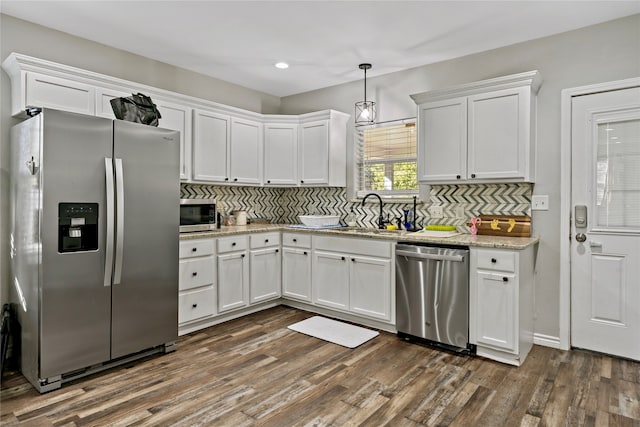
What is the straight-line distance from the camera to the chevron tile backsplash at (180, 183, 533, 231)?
138 inches

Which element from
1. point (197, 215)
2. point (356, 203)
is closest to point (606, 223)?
point (356, 203)

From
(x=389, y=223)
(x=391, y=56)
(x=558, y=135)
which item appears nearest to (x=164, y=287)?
(x=389, y=223)

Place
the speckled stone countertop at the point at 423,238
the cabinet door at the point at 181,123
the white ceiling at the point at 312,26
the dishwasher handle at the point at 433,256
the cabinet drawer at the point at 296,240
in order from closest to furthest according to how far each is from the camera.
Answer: the white ceiling at the point at 312,26 < the speckled stone countertop at the point at 423,238 < the dishwasher handle at the point at 433,256 < the cabinet door at the point at 181,123 < the cabinet drawer at the point at 296,240

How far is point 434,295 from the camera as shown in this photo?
3186 mm

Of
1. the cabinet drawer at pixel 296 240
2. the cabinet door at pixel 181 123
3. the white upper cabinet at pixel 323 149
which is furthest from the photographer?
the white upper cabinet at pixel 323 149

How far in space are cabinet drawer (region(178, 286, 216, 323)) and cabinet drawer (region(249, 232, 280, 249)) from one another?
647 millimetres

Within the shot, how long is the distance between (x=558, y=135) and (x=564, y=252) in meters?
0.99

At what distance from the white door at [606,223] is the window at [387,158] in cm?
149

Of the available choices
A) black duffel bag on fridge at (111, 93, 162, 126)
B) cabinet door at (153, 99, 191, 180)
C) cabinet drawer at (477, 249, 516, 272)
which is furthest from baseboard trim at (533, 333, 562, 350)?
black duffel bag on fridge at (111, 93, 162, 126)

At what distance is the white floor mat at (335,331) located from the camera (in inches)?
132

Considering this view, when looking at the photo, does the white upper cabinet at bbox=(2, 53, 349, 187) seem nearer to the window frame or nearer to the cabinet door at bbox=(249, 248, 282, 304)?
the window frame

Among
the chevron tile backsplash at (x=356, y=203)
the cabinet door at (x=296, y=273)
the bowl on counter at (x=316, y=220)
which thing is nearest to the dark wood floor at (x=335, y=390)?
the cabinet door at (x=296, y=273)

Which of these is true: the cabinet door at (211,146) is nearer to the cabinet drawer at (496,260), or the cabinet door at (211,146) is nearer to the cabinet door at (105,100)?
the cabinet door at (105,100)

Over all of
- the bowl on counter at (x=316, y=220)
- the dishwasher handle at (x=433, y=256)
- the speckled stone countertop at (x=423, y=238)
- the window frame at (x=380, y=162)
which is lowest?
the dishwasher handle at (x=433, y=256)
